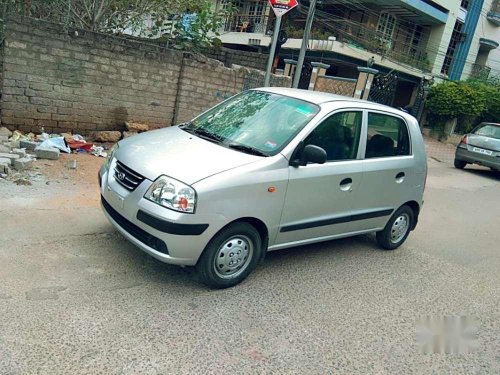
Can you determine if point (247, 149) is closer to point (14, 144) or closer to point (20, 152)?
point (20, 152)

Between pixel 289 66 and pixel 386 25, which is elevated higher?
pixel 386 25

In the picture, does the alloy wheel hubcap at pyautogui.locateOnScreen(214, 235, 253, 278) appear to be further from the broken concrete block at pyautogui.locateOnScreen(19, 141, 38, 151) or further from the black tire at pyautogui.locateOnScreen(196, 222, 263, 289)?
the broken concrete block at pyautogui.locateOnScreen(19, 141, 38, 151)

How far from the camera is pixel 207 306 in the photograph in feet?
11.5

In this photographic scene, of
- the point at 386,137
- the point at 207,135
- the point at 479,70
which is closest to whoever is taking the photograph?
the point at 207,135

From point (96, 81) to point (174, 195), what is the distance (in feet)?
17.3

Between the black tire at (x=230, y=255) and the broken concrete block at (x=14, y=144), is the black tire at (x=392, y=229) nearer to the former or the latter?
the black tire at (x=230, y=255)

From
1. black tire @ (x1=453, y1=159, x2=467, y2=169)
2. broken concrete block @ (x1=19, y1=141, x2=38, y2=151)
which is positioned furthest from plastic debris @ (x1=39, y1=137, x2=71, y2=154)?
black tire @ (x1=453, y1=159, x2=467, y2=169)

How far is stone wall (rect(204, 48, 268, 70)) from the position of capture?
36.6ft

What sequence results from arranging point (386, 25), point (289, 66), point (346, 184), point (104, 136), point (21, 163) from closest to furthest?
point (346, 184)
point (21, 163)
point (104, 136)
point (289, 66)
point (386, 25)

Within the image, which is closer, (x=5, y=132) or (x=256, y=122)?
(x=256, y=122)

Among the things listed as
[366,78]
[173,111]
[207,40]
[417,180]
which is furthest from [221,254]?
[366,78]

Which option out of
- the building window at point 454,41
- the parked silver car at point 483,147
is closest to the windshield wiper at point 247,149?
the parked silver car at point 483,147

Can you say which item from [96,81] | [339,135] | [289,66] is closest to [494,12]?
[289,66]

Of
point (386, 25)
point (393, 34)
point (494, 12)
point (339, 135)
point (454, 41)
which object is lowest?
point (339, 135)
